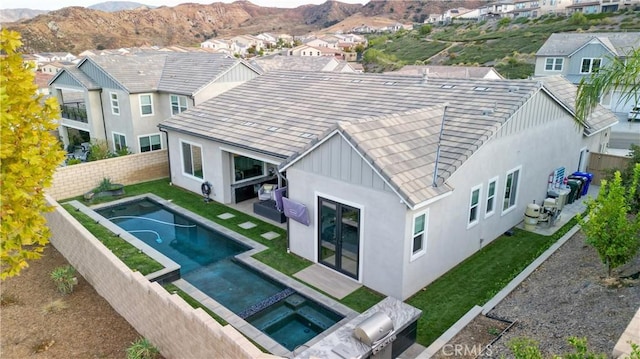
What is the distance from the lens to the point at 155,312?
28.1 ft

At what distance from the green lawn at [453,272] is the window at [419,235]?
1179 millimetres

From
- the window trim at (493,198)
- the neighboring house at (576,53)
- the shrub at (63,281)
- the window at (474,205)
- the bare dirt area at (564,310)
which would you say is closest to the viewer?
the bare dirt area at (564,310)

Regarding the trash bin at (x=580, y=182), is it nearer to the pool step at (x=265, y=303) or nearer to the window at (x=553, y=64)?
the pool step at (x=265, y=303)

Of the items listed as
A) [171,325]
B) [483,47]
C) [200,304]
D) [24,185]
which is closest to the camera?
[24,185]

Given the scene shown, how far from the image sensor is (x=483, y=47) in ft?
267

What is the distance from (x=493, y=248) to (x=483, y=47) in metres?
77.0

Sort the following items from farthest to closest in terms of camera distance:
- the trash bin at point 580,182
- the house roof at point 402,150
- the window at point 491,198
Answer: the trash bin at point 580,182 → the window at point 491,198 → the house roof at point 402,150

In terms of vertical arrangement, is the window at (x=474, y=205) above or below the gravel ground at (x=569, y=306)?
above

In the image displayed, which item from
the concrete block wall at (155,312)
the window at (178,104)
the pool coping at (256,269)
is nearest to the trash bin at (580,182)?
the pool coping at (256,269)

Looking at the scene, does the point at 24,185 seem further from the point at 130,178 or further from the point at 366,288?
the point at 130,178

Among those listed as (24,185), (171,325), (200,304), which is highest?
(24,185)

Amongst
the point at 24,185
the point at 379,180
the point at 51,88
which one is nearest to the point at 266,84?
the point at 379,180

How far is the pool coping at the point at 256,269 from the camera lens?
376 inches

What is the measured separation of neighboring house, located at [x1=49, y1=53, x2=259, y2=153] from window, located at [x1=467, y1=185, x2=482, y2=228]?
16.8 meters
